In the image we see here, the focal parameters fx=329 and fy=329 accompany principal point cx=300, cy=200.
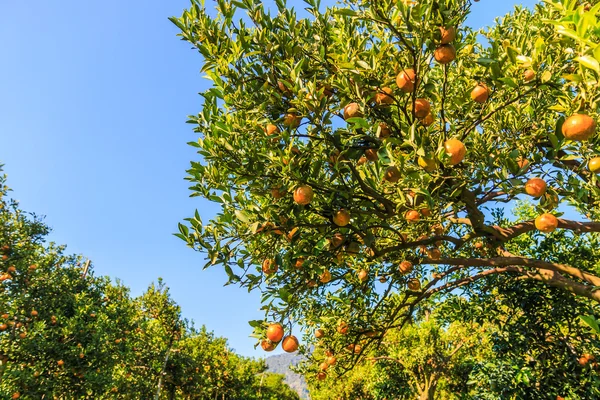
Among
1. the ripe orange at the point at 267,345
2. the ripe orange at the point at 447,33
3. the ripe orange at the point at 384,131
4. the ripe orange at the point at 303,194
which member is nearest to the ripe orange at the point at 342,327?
the ripe orange at the point at 267,345

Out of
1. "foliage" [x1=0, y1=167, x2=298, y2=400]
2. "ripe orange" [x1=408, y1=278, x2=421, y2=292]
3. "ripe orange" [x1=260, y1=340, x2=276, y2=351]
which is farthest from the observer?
"foliage" [x1=0, y1=167, x2=298, y2=400]

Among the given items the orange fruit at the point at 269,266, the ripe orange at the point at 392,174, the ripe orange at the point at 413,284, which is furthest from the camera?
the ripe orange at the point at 413,284

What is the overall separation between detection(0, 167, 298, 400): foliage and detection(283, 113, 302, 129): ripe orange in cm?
1395

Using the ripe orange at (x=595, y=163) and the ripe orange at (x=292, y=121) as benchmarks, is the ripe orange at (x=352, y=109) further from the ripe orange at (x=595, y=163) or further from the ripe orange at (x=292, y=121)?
the ripe orange at (x=595, y=163)

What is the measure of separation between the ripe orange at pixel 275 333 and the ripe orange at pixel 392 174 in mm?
2116

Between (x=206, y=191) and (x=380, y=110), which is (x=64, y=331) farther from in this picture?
(x=380, y=110)

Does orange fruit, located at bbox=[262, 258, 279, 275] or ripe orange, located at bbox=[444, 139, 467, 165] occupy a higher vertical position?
ripe orange, located at bbox=[444, 139, 467, 165]

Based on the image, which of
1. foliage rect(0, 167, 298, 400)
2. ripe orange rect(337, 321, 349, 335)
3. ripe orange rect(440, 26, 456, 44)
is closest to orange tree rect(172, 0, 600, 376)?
ripe orange rect(440, 26, 456, 44)

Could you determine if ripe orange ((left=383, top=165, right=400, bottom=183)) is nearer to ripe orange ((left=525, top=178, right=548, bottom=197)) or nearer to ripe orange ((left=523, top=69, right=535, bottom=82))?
ripe orange ((left=525, top=178, right=548, bottom=197))

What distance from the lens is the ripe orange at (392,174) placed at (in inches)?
138

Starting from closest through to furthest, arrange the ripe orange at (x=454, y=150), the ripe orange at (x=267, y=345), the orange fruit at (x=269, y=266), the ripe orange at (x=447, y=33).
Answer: the ripe orange at (x=447, y=33) < the ripe orange at (x=454, y=150) < the ripe orange at (x=267, y=345) < the orange fruit at (x=269, y=266)

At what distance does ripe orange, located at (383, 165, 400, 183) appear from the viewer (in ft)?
11.5

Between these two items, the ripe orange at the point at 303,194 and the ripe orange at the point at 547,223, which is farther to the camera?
the ripe orange at the point at 547,223

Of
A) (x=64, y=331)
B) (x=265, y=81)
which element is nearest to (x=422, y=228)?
(x=265, y=81)
